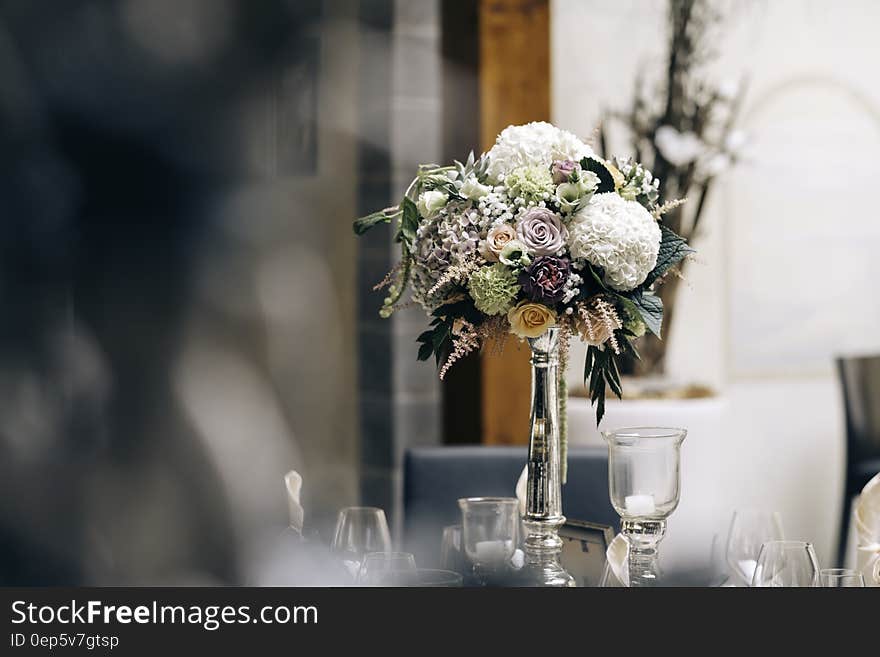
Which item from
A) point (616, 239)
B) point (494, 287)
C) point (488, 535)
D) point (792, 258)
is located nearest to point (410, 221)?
point (494, 287)

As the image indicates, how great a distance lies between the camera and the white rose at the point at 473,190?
1.27 meters

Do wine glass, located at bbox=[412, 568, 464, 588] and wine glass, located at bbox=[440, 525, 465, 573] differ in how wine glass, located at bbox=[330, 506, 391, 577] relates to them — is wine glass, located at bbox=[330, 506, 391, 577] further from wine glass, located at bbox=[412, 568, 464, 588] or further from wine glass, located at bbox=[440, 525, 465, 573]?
wine glass, located at bbox=[412, 568, 464, 588]

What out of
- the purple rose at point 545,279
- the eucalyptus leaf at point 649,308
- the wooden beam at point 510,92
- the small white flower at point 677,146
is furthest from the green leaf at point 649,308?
the wooden beam at point 510,92

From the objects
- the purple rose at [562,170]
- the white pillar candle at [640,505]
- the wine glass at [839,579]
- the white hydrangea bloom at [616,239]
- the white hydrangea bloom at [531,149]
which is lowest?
the wine glass at [839,579]

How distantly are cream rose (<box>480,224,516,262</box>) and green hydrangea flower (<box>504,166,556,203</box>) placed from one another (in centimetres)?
5

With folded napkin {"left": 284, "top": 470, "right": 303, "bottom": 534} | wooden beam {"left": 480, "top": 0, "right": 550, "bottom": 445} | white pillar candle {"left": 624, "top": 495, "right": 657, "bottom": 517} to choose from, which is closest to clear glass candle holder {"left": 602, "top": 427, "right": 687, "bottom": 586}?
white pillar candle {"left": 624, "top": 495, "right": 657, "bottom": 517}

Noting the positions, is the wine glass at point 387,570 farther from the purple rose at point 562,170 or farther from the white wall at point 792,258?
the white wall at point 792,258

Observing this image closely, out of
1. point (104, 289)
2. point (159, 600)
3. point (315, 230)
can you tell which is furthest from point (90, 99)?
point (159, 600)

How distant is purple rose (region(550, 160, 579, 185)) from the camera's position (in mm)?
1256

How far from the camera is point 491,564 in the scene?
1.30m

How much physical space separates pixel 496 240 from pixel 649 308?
0.69ft

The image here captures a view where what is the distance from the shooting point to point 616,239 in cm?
119

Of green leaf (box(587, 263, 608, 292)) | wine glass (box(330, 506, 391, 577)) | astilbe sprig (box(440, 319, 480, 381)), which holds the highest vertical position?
green leaf (box(587, 263, 608, 292))

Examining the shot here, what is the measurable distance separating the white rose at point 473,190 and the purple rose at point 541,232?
0.23 feet
